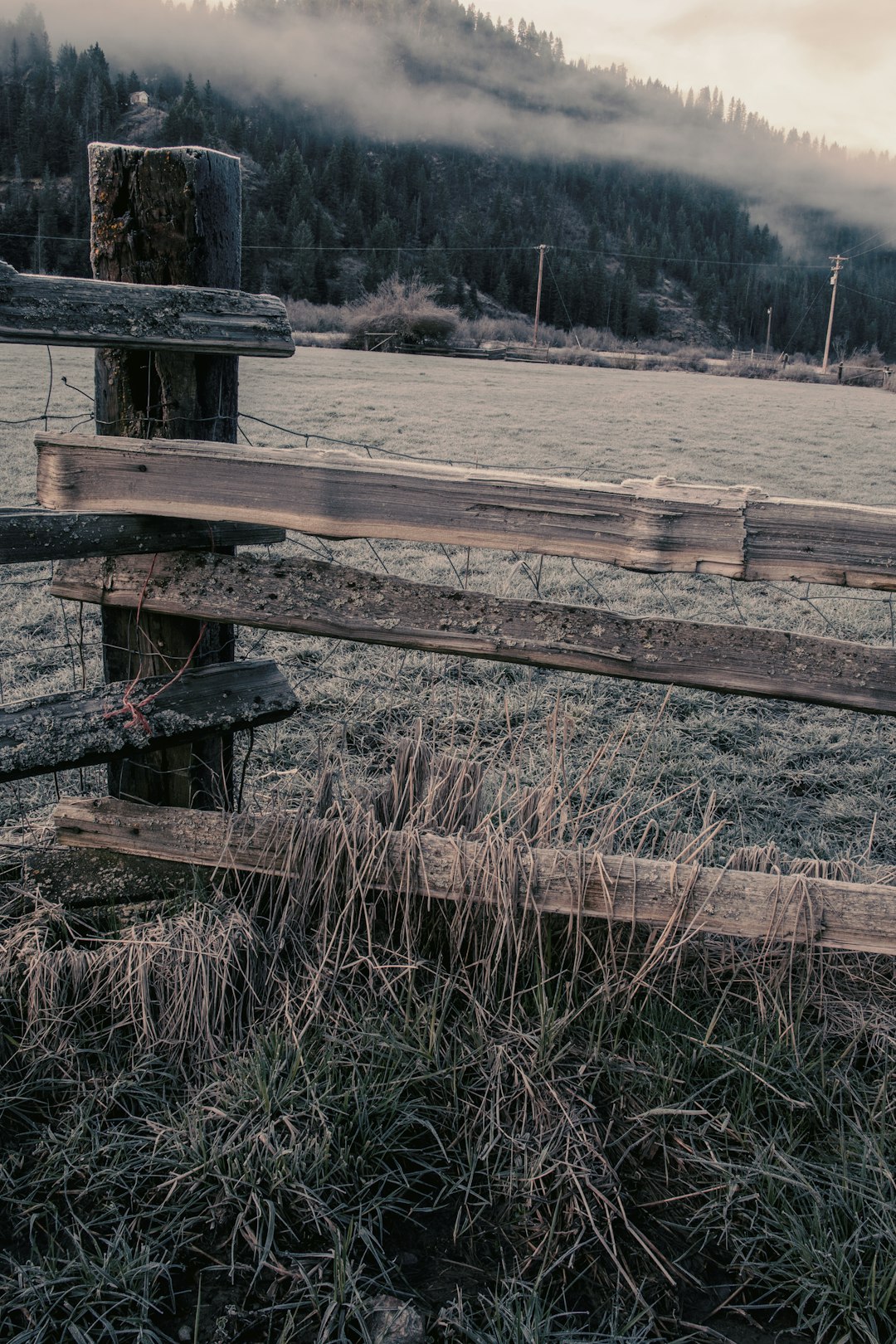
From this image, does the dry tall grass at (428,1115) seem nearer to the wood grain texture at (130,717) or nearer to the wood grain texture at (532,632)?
the wood grain texture at (130,717)

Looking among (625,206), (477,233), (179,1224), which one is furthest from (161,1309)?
(625,206)

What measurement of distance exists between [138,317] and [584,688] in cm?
361

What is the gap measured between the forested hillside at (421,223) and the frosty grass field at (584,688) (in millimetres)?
75656

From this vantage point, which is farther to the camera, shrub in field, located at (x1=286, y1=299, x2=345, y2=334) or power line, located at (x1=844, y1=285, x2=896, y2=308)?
power line, located at (x1=844, y1=285, x2=896, y2=308)

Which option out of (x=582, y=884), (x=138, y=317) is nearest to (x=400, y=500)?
(x=138, y=317)

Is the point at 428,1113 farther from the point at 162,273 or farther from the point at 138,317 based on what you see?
the point at 162,273

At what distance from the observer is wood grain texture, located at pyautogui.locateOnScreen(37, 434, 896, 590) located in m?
2.15

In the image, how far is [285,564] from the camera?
248 cm

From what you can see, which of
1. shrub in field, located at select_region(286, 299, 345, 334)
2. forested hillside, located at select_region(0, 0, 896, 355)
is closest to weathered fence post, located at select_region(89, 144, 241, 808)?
shrub in field, located at select_region(286, 299, 345, 334)

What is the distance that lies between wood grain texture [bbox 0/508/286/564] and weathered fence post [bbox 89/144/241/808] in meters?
0.25

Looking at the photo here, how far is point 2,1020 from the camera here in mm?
2412

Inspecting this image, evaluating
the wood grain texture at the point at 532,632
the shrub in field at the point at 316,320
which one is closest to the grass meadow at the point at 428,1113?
the wood grain texture at the point at 532,632

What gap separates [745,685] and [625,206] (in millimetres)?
180520

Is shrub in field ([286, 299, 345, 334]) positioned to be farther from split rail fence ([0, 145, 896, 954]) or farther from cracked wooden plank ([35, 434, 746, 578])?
cracked wooden plank ([35, 434, 746, 578])
